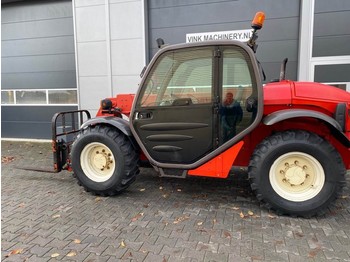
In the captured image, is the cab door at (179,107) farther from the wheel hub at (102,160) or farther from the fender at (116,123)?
the wheel hub at (102,160)

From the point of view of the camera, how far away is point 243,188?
4.59m

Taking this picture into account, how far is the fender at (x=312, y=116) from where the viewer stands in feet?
11.1

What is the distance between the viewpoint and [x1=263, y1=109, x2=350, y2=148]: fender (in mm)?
3379

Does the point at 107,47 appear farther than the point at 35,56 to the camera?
No

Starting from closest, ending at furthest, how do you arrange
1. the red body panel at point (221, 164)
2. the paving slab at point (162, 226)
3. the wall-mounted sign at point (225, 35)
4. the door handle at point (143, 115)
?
the paving slab at point (162, 226) < the red body panel at point (221, 164) < the door handle at point (143, 115) < the wall-mounted sign at point (225, 35)

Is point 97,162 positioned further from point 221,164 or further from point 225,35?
point 225,35

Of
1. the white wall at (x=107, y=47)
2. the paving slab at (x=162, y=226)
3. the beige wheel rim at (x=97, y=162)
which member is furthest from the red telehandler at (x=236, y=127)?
Answer: the white wall at (x=107, y=47)

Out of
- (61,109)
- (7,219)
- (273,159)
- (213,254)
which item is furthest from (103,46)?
(213,254)

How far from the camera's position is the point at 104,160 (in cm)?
439

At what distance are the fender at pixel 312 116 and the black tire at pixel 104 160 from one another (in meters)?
1.98

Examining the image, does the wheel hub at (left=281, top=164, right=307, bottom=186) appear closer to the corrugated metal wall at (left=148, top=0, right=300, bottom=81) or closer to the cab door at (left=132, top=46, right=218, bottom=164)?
the cab door at (left=132, top=46, right=218, bottom=164)

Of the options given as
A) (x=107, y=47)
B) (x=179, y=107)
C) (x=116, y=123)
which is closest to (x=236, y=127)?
(x=179, y=107)

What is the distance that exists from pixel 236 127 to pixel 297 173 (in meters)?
0.92

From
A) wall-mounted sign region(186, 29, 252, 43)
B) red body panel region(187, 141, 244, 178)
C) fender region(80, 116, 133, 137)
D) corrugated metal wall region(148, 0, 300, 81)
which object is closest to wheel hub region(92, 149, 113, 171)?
fender region(80, 116, 133, 137)
